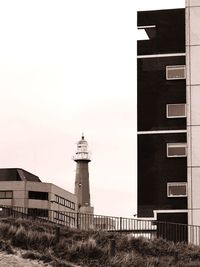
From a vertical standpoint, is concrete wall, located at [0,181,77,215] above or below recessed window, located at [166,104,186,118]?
below

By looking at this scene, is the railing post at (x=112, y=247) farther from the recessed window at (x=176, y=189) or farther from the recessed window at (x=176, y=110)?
the recessed window at (x=176, y=110)

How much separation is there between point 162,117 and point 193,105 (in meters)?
2.31

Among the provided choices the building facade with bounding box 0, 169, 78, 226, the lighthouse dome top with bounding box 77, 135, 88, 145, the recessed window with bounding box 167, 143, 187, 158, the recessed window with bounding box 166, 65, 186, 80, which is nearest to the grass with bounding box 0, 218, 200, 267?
the recessed window with bounding box 167, 143, 187, 158

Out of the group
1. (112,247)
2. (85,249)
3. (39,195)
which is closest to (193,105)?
(112,247)

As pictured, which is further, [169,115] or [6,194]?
[6,194]

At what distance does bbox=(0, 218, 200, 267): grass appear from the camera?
31688 mm

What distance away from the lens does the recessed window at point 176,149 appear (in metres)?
46.9

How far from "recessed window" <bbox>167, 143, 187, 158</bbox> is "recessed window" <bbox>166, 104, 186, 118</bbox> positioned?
2.04m

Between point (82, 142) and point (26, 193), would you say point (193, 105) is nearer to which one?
point (26, 193)

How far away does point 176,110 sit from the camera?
47.5m

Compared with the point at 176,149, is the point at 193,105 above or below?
above

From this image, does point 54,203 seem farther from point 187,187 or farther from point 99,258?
point 99,258

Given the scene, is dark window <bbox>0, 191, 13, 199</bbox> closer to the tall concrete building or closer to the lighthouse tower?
the lighthouse tower

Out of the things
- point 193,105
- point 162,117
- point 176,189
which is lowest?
point 176,189
